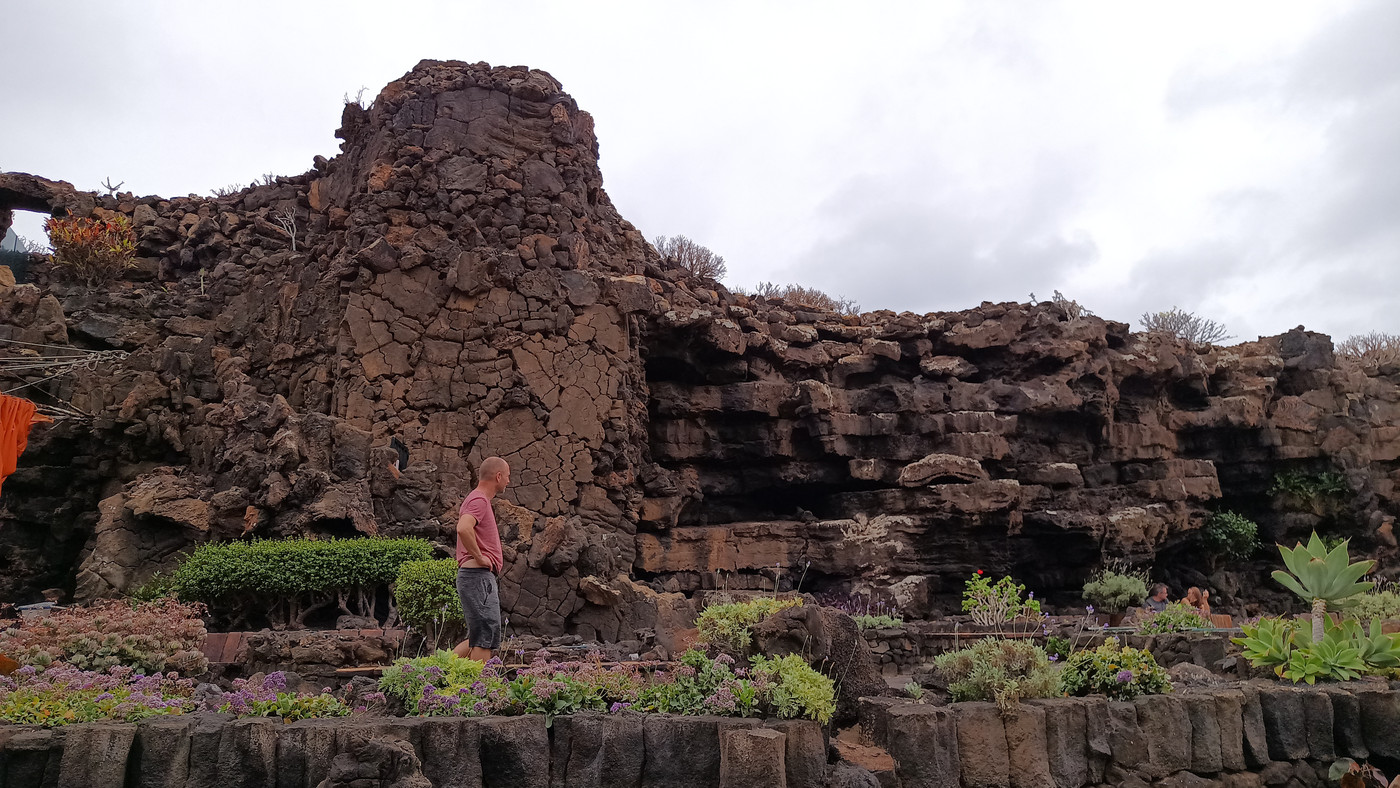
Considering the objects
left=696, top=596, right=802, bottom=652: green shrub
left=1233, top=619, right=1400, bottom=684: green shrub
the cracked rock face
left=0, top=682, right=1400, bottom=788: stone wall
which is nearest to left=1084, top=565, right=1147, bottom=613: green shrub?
the cracked rock face

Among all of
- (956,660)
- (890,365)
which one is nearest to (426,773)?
(956,660)

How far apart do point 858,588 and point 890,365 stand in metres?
4.76

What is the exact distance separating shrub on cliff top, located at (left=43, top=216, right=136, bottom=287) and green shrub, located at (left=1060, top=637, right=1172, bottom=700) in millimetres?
18580

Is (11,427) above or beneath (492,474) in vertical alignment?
above

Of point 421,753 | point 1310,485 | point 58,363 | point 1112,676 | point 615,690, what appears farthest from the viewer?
point 1310,485

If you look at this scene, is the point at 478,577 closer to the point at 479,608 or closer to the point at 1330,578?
the point at 479,608

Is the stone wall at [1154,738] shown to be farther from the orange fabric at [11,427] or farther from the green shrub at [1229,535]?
the green shrub at [1229,535]

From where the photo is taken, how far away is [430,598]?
910 cm

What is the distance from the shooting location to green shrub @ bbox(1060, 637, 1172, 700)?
23.2ft

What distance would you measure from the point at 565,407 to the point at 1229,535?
48.0ft

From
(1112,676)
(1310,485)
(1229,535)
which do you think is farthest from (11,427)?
(1310,485)

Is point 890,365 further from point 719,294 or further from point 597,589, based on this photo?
point 597,589

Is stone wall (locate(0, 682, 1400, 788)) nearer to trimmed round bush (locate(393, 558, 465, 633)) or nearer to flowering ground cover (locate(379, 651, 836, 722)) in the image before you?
flowering ground cover (locate(379, 651, 836, 722))

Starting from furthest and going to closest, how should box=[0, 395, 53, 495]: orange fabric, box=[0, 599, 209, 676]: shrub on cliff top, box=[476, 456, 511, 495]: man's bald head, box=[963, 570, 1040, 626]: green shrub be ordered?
box=[963, 570, 1040, 626]: green shrub → box=[0, 395, 53, 495]: orange fabric → box=[476, 456, 511, 495]: man's bald head → box=[0, 599, 209, 676]: shrub on cliff top
